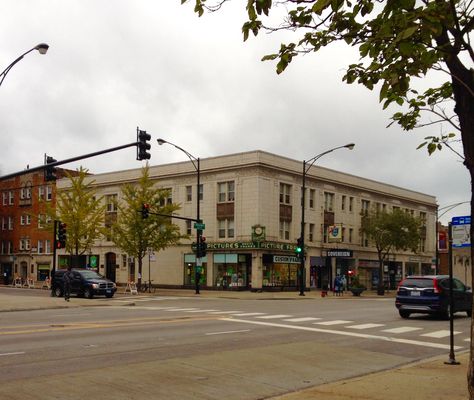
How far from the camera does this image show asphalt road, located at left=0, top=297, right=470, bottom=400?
909 centimetres

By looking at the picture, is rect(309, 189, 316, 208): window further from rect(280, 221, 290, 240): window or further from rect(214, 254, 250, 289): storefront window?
rect(214, 254, 250, 289): storefront window

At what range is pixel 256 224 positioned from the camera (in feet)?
157

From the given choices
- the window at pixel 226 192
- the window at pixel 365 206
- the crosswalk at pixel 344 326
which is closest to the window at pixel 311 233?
the window at pixel 226 192

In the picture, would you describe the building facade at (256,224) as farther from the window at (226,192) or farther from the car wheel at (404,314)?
the car wheel at (404,314)

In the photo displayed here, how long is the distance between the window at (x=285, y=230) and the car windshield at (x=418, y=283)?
27763 millimetres

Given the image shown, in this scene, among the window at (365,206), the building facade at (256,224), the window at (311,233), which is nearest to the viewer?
the building facade at (256,224)

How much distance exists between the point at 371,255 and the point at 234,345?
51487 millimetres

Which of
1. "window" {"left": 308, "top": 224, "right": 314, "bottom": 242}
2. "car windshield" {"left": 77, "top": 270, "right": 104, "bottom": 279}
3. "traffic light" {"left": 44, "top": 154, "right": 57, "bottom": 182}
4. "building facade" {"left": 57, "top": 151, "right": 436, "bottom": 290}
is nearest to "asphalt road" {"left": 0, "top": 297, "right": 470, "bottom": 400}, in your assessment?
"traffic light" {"left": 44, "top": 154, "right": 57, "bottom": 182}

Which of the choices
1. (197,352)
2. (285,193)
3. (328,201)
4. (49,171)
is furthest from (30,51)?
(328,201)

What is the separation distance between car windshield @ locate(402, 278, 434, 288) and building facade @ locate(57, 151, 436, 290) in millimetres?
24266

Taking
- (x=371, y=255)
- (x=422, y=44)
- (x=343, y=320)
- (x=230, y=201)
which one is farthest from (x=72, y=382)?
(x=371, y=255)

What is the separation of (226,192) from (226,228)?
3.09m

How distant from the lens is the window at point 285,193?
168 ft

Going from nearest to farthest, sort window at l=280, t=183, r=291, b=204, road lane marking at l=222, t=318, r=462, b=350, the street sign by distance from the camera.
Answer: the street sign, road lane marking at l=222, t=318, r=462, b=350, window at l=280, t=183, r=291, b=204
